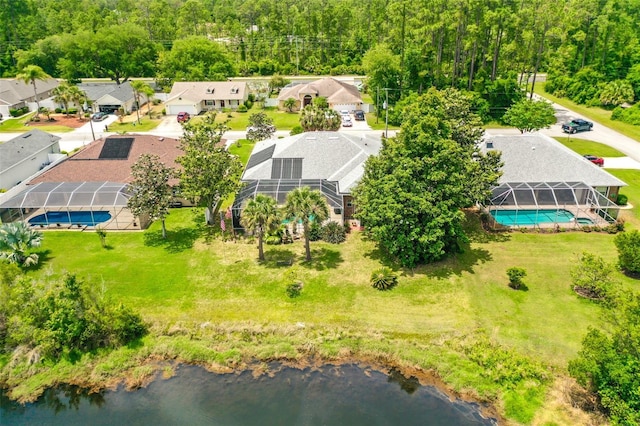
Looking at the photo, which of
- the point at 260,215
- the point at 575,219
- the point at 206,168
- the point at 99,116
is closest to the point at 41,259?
the point at 206,168

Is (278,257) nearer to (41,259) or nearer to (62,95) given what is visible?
(41,259)

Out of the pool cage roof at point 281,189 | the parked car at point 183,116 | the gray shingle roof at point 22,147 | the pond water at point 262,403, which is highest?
the gray shingle roof at point 22,147

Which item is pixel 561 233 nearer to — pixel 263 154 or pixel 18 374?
pixel 263 154

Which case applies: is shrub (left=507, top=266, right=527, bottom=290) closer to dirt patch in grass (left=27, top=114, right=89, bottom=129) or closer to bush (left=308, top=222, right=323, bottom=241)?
bush (left=308, top=222, right=323, bottom=241)

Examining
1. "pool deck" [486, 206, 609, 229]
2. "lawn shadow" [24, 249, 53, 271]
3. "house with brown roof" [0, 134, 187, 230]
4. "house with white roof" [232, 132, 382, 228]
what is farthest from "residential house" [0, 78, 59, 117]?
"pool deck" [486, 206, 609, 229]

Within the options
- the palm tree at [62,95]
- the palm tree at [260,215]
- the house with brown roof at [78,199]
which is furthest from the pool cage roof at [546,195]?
the palm tree at [62,95]

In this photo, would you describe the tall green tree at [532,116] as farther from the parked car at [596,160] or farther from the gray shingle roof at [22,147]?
the gray shingle roof at [22,147]
